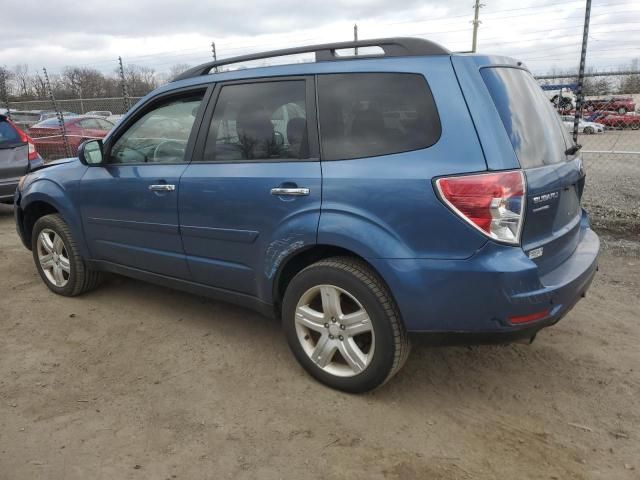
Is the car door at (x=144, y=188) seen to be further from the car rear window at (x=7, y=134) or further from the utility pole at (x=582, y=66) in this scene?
the car rear window at (x=7, y=134)

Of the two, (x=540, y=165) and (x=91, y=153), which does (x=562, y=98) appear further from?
(x=91, y=153)

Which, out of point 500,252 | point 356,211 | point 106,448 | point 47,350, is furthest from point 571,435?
point 47,350

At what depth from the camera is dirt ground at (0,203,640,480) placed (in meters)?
2.42

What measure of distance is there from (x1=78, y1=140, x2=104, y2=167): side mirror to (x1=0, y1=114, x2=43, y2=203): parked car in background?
455 centimetres

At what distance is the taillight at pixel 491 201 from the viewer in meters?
2.36

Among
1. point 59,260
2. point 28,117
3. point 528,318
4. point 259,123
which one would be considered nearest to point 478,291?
point 528,318

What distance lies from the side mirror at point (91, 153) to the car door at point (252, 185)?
1.00 m

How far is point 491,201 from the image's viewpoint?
7.72ft

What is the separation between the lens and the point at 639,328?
147 inches

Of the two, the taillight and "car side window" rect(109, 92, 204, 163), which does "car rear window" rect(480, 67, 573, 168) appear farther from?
"car side window" rect(109, 92, 204, 163)

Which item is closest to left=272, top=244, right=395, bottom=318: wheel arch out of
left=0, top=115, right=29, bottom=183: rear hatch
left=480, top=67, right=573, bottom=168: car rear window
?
left=480, top=67, right=573, bottom=168: car rear window

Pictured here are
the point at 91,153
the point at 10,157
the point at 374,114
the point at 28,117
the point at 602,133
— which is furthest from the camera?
the point at 28,117

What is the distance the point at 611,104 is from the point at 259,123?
18.9 ft

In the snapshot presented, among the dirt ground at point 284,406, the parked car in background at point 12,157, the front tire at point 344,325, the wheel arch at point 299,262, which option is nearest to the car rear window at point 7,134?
the parked car in background at point 12,157
